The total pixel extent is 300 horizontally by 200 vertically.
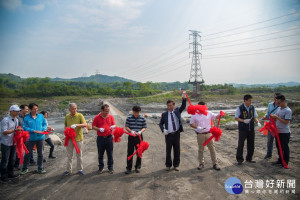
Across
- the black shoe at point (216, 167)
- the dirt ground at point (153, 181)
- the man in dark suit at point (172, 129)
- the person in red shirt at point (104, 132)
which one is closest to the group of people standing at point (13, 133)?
the dirt ground at point (153, 181)

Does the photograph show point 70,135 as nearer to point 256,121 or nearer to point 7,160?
point 7,160

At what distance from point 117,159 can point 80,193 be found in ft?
8.65

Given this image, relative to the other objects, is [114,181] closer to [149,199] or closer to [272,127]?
[149,199]

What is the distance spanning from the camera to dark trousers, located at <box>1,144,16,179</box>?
5.36 meters

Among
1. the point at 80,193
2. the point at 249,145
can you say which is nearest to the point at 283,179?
the point at 249,145

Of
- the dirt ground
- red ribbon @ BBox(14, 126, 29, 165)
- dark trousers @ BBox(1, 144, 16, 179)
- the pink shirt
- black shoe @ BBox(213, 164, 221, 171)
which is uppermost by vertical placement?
the pink shirt

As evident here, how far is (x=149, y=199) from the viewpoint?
425cm

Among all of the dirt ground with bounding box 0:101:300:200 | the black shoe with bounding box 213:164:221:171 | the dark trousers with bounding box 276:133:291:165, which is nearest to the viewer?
the dirt ground with bounding box 0:101:300:200

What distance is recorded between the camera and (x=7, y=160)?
543cm

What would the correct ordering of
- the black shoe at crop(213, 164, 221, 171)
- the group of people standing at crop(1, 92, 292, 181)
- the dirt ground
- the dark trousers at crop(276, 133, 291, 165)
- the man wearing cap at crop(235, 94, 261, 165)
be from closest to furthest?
the dirt ground < the group of people standing at crop(1, 92, 292, 181) < the black shoe at crop(213, 164, 221, 171) < the dark trousers at crop(276, 133, 291, 165) < the man wearing cap at crop(235, 94, 261, 165)

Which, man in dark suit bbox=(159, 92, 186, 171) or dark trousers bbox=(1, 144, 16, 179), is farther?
man in dark suit bbox=(159, 92, 186, 171)

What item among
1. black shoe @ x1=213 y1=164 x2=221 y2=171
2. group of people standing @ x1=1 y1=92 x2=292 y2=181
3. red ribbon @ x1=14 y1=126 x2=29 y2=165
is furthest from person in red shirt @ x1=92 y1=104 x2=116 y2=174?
black shoe @ x1=213 y1=164 x2=221 y2=171

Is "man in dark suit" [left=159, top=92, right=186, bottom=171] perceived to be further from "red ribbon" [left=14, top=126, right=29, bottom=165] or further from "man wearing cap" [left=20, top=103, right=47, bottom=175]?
"red ribbon" [left=14, top=126, right=29, bottom=165]

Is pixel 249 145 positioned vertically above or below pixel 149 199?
above
